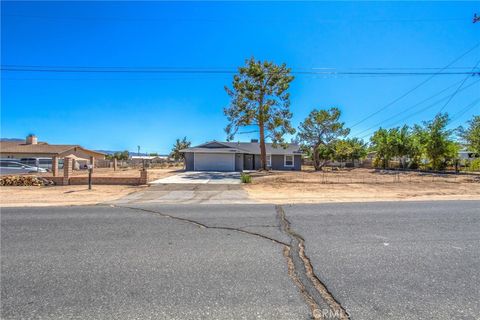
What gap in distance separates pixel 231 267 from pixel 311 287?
46.8 inches

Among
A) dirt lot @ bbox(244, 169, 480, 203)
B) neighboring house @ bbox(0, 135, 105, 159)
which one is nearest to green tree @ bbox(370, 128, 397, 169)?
dirt lot @ bbox(244, 169, 480, 203)

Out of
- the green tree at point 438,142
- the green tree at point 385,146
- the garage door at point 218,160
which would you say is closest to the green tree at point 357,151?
the green tree at point 385,146

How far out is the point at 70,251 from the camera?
462cm

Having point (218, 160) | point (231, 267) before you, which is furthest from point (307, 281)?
point (218, 160)

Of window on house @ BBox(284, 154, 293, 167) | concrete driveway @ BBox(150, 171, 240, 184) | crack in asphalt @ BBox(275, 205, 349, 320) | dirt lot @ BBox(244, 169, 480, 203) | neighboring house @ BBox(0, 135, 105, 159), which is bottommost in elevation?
crack in asphalt @ BBox(275, 205, 349, 320)

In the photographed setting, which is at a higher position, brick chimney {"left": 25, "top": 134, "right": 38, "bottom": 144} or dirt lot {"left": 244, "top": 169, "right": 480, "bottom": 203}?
brick chimney {"left": 25, "top": 134, "right": 38, "bottom": 144}

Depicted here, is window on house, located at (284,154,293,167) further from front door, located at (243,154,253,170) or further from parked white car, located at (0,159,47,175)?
parked white car, located at (0,159,47,175)

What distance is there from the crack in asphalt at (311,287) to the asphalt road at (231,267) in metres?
0.05

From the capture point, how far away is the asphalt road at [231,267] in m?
2.85

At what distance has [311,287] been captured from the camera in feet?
10.7

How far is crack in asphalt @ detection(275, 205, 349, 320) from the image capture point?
9.00ft

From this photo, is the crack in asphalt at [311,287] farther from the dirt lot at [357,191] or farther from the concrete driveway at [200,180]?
the concrete driveway at [200,180]

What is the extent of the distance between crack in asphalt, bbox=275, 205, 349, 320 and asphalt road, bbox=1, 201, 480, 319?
50 mm

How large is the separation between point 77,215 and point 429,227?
9.05m
